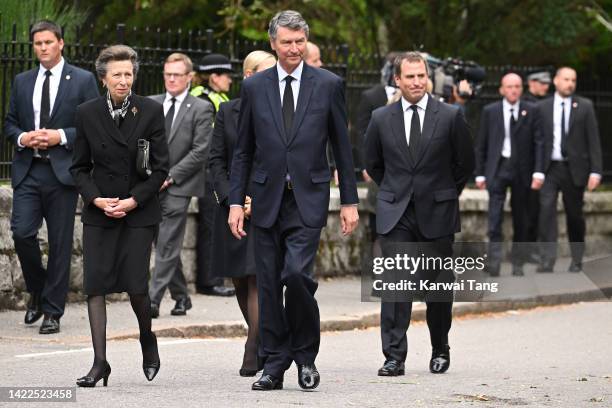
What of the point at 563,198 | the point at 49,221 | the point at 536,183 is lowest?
the point at 563,198

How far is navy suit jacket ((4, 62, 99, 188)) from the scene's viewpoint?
12.3m

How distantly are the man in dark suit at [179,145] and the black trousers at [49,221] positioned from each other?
120cm

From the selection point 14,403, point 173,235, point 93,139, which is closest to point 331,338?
point 173,235

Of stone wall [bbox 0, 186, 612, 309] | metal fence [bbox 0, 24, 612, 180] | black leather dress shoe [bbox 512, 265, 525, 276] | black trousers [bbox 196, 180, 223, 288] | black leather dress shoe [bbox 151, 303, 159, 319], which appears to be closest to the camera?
black leather dress shoe [bbox 151, 303, 159, 319]

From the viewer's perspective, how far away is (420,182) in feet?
34.7

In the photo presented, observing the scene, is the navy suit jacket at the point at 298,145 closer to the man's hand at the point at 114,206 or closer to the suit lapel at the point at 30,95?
the man's hand at the point at 114,206

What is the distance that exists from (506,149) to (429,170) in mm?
7342

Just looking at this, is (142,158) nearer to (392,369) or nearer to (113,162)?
(113,162)

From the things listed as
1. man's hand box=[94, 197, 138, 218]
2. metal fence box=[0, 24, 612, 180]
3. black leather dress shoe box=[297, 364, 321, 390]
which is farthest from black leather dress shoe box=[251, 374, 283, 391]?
metal fence box=[0, 24, 612, 180]

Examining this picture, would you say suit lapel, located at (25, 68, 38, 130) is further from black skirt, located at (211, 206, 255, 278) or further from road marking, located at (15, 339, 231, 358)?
black skirt, located at (211, 206, 255, 278)

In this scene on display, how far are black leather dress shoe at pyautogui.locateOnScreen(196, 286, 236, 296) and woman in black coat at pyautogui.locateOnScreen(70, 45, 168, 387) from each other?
5539mm

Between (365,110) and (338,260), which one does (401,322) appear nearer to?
(365,110)

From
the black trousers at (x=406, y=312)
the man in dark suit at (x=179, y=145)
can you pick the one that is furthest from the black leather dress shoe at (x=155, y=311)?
the black trousers at (x=406, y=312)

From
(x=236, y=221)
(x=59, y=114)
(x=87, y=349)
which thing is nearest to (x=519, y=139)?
(x=59, y=114)
